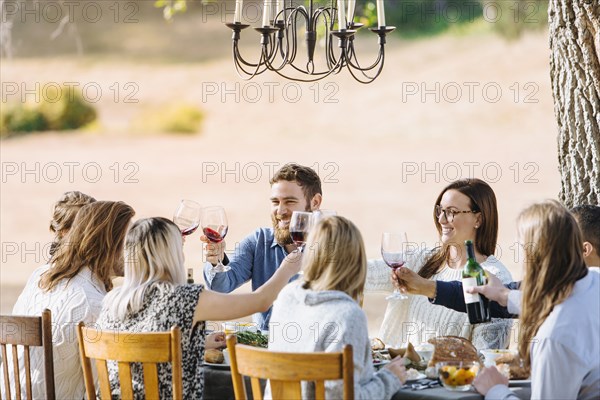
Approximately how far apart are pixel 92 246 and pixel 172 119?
15.6m

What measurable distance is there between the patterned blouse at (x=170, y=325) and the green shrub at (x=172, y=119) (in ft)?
52.4

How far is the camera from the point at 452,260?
11.4 feet

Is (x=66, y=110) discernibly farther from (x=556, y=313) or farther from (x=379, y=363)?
(x=556, y=313)

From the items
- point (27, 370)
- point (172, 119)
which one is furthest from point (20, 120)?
point (27, 370)

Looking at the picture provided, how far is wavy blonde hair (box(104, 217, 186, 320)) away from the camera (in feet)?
8.87

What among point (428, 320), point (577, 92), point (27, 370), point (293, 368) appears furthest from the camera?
point (577, 92)

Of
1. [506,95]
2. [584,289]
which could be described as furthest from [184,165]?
[584,289]

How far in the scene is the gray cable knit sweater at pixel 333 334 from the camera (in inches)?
95.1

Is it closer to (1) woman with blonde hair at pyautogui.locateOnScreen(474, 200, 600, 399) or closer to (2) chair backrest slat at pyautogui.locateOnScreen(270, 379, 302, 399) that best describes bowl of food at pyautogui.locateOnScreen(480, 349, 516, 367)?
(1) woman with blonde hair at pyautogui.locateOnScreen(474, 200, 600, 399)

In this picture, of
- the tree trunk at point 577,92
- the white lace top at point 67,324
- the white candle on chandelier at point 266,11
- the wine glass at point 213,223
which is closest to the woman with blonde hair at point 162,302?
the white lace top at point 67,324

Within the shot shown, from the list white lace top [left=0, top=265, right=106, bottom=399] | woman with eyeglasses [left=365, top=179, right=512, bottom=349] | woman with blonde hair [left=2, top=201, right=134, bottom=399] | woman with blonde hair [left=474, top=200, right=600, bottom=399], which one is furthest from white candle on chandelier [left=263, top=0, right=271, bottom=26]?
woman with blonde hair [left=474, top=200, right=600, bottom=399]

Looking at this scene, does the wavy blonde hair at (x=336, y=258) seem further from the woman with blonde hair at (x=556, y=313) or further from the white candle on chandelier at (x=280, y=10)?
the white candle on chandelier at (x=280, y=10)

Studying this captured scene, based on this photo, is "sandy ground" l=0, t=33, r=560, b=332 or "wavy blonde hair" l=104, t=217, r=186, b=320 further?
"sandy ground" l=0, t=33, r=560, b=332

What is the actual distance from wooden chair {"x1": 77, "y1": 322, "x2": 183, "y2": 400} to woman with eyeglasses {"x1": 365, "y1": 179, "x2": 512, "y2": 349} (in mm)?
1044
